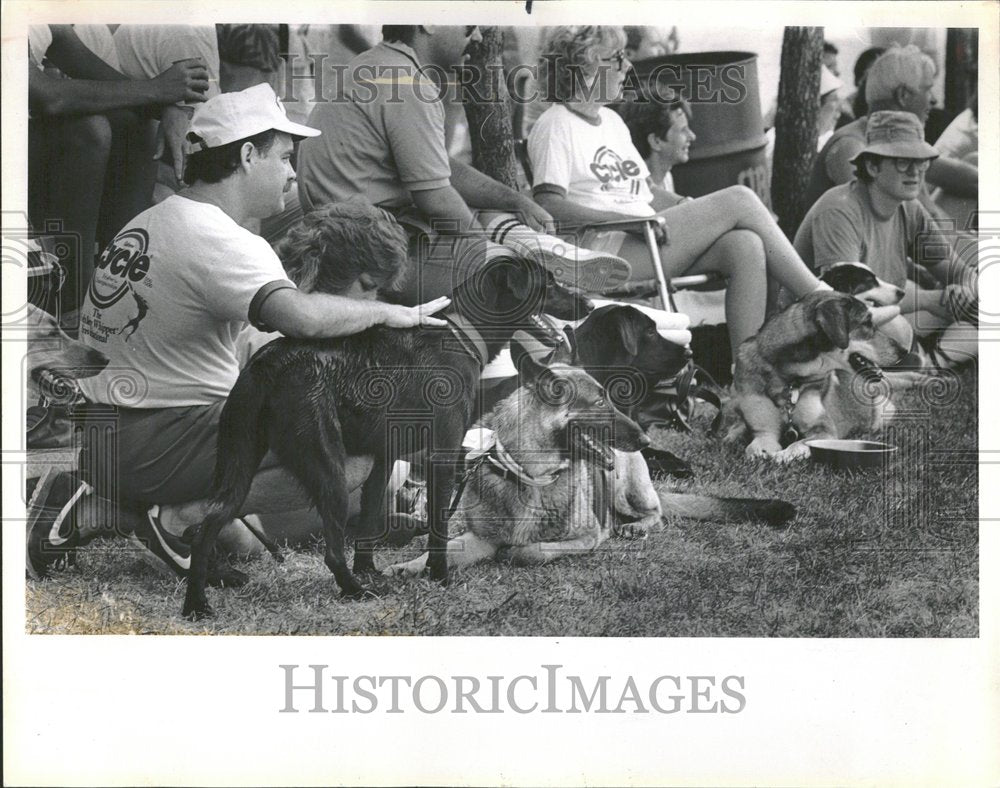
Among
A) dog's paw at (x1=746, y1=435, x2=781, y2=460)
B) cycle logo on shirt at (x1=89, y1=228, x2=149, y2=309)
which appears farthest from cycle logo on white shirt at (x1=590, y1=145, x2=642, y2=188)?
cycle logo on shirt at (x1=89, y1=228, x2=149, y2=309)

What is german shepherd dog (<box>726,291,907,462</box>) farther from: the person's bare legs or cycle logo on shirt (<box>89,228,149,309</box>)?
cycle logo on shirt (<box>89,228,149,309</box>)

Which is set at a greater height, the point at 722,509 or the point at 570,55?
the point at 570,55

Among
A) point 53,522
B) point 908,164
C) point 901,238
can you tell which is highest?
point 908,164

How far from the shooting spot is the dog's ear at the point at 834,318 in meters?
6.04

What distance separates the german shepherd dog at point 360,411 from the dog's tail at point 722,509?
99 centimetres

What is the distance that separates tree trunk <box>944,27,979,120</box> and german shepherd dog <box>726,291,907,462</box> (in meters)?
0.99

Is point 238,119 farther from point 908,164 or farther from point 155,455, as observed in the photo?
point 908,164

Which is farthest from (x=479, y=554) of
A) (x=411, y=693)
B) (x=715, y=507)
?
(x=715, y=507)

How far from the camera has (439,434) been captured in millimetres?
5785

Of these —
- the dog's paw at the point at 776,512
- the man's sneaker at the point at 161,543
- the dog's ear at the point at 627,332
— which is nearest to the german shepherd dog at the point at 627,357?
the dog's ear at the point at 627,332

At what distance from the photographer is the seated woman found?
19.2ft

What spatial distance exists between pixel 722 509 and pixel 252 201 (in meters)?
2.46

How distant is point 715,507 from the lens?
591cm

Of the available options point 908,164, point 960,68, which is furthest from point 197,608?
point 960,68
